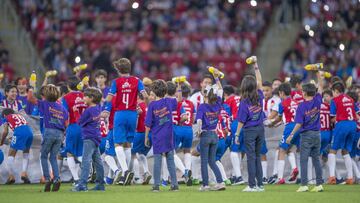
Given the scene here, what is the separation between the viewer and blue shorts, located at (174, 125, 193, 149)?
18188mm

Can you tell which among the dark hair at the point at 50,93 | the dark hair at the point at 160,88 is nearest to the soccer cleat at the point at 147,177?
the dark hair at the point at 160,88

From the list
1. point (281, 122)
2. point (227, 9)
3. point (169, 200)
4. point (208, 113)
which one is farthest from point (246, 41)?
point (169, 200)

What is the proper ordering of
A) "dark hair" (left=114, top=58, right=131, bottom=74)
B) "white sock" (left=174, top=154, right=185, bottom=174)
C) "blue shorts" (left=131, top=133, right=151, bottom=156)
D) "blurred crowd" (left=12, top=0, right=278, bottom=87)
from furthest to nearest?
"blurred crowd" (left=12, top=0, right=278, bottom=87), "blue shorts" (left=131, top=133, right=151, bottom=156), "white sock" (left=174, top=154, right=185, bottom=174), "dark hair" (left=114, top=58, right=131, bottom=74)

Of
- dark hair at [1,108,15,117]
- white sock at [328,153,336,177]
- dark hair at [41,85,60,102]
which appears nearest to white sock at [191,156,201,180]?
white sock at [328,153,336,177]

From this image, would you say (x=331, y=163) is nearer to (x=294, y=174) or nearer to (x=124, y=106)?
(x=294, y=174)

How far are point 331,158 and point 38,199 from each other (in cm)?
693

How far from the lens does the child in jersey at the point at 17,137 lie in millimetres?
18000

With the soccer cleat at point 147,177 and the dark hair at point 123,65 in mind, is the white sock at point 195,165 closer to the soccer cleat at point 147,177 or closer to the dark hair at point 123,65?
the soccer cleat at point 147,177

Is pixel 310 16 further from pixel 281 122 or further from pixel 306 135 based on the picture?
pixel 306 135

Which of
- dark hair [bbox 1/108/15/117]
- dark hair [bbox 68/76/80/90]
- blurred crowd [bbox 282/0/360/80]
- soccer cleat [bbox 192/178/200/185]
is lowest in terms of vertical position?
soccer cleat [bbox 192/178/200/185]

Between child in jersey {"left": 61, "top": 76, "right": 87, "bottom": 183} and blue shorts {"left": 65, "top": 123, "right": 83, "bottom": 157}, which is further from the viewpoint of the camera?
blue shorts {"left": 65, "top": 123, "right": 83, "bottom": 157}

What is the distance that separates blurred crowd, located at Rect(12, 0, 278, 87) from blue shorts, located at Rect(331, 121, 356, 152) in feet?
36.3

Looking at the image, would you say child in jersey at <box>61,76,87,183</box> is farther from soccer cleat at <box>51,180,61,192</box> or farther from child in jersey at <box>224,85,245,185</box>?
child in jersey at <box>224,85,245,185</box>

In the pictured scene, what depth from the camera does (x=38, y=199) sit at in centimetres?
1383
